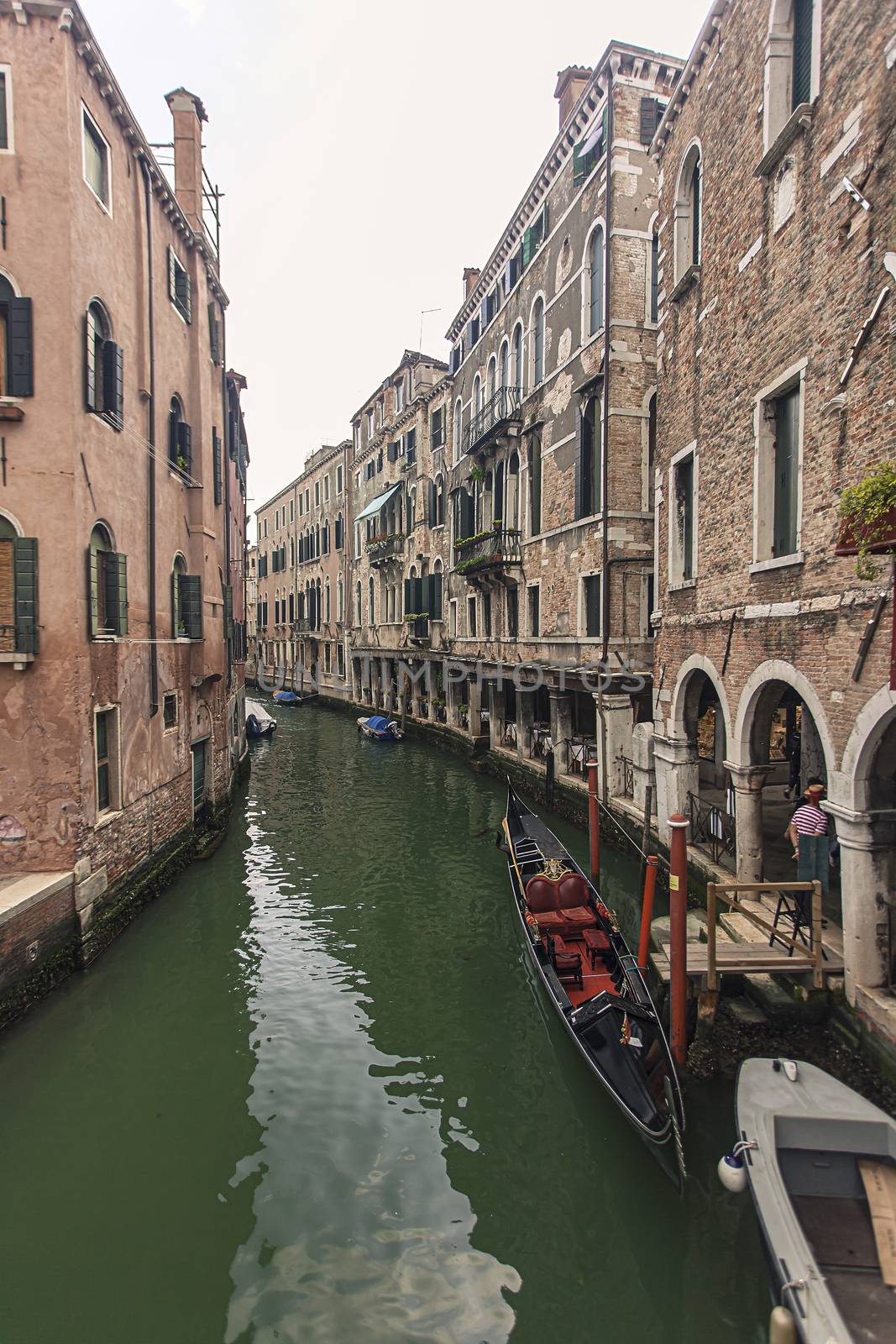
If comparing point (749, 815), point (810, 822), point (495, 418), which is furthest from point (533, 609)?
point (810, 822)

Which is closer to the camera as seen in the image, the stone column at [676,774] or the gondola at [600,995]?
the gondola at [600,995]

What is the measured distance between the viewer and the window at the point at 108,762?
370 inches

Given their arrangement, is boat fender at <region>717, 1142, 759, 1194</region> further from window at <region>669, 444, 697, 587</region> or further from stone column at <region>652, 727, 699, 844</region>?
window at <region>669, 444, 697, 587</region>

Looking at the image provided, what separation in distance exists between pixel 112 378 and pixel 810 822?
9660 millimetres

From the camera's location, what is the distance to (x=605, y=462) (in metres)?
14.0

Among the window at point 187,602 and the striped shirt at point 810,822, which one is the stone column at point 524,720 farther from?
the striped shirt at point 810,822

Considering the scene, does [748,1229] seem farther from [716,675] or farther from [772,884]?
[716,675]

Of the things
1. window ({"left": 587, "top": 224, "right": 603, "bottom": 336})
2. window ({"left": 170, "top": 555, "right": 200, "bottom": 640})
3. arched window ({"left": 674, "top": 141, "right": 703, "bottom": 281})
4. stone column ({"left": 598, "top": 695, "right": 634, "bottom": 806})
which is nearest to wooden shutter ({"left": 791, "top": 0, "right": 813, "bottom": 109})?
arched window ({"left": 674, "top": 141, "right": 703, "bottom": 281})

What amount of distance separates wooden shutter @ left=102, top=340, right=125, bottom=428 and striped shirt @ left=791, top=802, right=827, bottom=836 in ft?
30.5

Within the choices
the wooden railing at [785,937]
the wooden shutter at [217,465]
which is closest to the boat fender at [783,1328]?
the wooden railing at [785,937]

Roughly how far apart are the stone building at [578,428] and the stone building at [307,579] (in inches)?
756

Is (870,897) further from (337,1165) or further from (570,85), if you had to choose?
(570,85)

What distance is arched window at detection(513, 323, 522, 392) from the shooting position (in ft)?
61.8

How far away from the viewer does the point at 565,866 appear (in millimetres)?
9758
